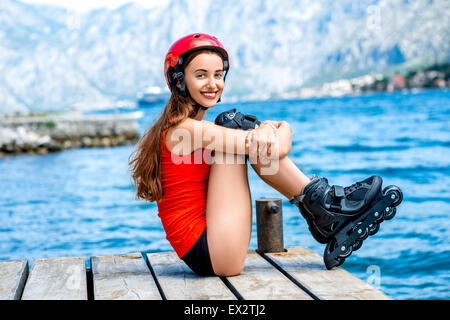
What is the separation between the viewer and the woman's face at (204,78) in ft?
11.1

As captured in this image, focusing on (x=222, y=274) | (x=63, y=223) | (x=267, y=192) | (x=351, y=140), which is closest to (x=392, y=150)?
(x=351, y=140)

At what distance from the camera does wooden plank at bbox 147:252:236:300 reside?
3.11 meters

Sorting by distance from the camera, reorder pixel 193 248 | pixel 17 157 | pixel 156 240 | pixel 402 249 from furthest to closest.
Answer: pixel 17 157
pixel 156 240
pixel 402 249
pixel 193 248

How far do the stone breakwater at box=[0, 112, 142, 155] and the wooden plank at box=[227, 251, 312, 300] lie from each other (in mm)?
28662

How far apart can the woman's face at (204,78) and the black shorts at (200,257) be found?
2.54ft

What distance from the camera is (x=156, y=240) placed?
31.7ft

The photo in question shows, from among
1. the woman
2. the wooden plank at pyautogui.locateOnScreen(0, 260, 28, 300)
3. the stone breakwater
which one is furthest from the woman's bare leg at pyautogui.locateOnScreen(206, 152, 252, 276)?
the stone breakwater

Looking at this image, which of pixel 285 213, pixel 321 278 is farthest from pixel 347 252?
pixel 285 213

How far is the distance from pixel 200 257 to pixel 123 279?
493 millimetres

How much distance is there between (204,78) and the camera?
11.3ft

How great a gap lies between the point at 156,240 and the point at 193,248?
639 cm

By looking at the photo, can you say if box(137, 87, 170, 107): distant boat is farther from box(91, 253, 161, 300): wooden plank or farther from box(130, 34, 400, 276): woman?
box(130, 34, 400, 276): woman

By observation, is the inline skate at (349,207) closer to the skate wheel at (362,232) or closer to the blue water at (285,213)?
the skate wheel at (362,232)
